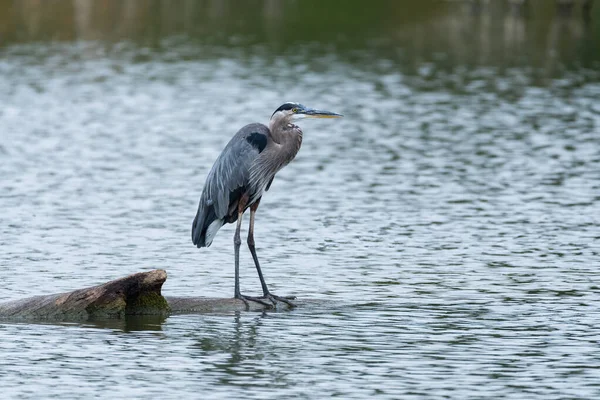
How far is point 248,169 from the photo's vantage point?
1547 centimetres

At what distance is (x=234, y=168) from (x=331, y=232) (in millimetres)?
5830

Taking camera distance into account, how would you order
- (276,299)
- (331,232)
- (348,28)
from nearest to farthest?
(276,299)
(331,232)
(348,28)

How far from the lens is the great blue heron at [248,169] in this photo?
15.5 metres

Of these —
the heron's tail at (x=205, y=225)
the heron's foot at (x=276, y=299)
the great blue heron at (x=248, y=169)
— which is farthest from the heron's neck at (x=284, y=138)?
the heron's foot at (x=276, y=299)

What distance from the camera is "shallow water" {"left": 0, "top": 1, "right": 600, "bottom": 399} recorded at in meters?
13.1

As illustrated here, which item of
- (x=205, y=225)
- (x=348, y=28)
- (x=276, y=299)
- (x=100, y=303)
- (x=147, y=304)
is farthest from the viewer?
(x=348, y=28)

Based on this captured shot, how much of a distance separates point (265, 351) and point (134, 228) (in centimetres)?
779

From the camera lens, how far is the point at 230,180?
15.5 m

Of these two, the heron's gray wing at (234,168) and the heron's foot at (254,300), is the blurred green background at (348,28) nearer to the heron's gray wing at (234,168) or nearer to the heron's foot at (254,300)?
the heron's gray wing at (234,168)

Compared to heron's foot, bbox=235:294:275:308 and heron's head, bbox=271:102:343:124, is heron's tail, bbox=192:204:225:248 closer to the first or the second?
heron's foot, bbox=235:294:275:308

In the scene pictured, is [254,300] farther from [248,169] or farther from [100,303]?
[100,303]

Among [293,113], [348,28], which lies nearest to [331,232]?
[293,113]

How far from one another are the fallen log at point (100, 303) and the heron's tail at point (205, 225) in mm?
1036

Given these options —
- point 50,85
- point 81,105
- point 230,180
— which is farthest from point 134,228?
point 50,85
